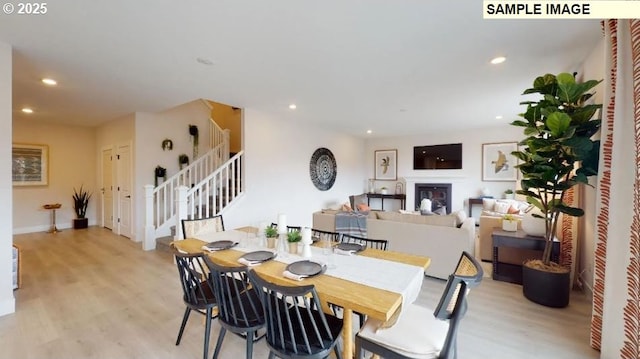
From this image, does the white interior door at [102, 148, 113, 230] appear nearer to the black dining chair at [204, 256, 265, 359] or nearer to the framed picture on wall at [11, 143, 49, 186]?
the framed picture on wall at [11, 143, 49, 186]

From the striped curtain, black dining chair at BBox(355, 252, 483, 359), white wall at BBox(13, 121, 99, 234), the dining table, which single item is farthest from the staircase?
the striped curtain

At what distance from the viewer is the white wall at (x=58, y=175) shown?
5.90 metres

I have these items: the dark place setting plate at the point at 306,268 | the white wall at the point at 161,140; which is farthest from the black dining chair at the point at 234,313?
the white wall at the point at 161,140

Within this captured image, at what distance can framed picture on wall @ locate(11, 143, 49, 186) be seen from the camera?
581 cm

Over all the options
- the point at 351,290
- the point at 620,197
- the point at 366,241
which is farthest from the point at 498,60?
the point at 351,290

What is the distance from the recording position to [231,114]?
7.95 metres

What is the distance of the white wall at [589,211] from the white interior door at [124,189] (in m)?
7.02

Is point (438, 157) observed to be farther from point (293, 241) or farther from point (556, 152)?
point (293, 241)

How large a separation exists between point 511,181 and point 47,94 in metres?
9.33

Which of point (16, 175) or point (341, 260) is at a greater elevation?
point (16, 175)

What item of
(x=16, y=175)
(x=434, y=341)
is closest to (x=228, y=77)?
(x=434, y=341)

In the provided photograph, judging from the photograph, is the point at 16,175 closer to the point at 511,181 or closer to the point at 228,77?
the point at 228,77

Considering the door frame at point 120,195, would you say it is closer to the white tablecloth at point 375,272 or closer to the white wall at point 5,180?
the white wall at point 5,180

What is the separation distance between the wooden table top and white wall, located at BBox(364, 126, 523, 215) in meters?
6.13
